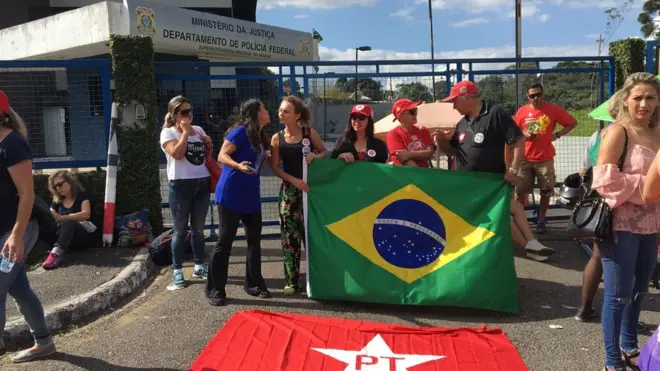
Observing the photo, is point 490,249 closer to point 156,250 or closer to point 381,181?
point 381,181

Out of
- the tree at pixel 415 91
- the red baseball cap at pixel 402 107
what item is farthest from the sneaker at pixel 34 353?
the tree at pixel 415 91

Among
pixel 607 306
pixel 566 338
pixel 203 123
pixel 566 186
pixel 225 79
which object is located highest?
pixel 225 79

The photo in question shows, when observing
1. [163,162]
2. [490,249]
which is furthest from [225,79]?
[490,249]

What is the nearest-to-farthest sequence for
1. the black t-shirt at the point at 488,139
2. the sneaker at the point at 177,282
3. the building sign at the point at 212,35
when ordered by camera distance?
the black t-shirt at the point at 488,139, the sneaker at the point at 177,282, the building sign at the point at 212,35

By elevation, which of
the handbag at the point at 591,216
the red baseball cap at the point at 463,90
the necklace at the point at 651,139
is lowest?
the handbag at the point at 591,216

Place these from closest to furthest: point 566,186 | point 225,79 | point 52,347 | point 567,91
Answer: point 52,347 < point 566,186 < point 225,79 < point 567,91

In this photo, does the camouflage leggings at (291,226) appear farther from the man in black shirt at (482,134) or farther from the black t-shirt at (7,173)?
the black t-shirt at (7,173)

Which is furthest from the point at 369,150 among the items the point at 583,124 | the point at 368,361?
the point at 583,124

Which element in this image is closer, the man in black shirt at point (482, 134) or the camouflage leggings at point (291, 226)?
the man in black shirt at point (482, 134)

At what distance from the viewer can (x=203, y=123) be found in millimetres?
7340

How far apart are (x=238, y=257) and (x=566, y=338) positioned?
150 inches

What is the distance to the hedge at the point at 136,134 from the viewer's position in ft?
22.7

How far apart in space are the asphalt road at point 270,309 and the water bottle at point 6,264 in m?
0.80

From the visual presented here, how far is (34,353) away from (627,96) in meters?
4.25
